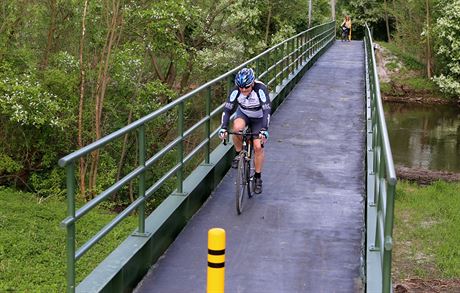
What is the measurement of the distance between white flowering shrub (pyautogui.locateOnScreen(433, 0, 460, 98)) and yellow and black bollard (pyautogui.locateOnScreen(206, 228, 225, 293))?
1798 inches

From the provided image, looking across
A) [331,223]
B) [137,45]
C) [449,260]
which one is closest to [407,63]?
[137,45]

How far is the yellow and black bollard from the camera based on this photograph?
4.99 meters

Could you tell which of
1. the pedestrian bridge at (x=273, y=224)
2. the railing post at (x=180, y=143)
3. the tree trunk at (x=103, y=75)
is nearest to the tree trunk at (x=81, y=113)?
the tree trunk at (x=103, y=75)

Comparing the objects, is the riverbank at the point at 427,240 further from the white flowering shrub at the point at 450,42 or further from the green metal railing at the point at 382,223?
the white flowering shrub at the point at 450,42

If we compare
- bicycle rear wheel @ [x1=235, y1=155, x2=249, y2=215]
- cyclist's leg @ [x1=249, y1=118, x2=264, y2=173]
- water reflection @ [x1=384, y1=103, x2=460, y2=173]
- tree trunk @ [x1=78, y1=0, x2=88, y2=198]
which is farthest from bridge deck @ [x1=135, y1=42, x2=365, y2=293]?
water reflection @ [x1=384, y1=103, x2=460, y2=173]

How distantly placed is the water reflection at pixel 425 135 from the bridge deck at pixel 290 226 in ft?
66.7

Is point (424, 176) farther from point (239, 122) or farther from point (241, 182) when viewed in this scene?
point (241, 182)

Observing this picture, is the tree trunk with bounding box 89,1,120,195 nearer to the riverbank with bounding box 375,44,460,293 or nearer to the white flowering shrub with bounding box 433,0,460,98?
the riverbank with bounding box 375,44,460,293

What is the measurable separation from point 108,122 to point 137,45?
2.81 metres

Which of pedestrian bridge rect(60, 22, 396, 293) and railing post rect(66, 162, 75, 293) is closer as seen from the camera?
railing post rect(66, 162, 75, 293)

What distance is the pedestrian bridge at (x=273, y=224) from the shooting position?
5.93m

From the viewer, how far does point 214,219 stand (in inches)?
335

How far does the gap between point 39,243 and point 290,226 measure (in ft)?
26.8

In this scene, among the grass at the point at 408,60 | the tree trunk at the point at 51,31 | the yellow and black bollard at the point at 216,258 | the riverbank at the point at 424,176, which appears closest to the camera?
the yellow and black bollard at the point at 216,258
